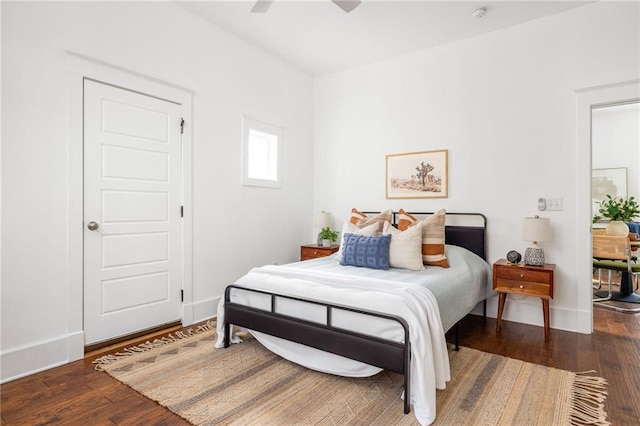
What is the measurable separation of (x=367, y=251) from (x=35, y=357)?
102 inches

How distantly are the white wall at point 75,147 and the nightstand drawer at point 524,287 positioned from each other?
2.52 metres

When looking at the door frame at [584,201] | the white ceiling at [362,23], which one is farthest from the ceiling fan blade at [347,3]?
the door frame at [584,201]

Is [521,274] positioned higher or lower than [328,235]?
lower

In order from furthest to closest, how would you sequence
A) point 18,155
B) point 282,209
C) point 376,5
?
point 282,209
point 376,5
point 18,155

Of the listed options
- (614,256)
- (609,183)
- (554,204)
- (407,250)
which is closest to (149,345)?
(407,250)

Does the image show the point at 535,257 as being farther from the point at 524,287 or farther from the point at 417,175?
the point at 417,175

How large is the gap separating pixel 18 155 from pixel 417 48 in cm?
388

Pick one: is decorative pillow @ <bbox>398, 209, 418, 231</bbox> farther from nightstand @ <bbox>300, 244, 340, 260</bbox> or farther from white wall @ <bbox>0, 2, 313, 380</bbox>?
white wall @ <bbox>0, 2, 313, 380</bbox>

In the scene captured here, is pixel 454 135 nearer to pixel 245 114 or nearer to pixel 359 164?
pixel 359 164

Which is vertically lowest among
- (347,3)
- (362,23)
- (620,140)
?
(620,140)

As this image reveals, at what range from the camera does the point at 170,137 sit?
333cm

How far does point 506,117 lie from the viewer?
12.0 ft

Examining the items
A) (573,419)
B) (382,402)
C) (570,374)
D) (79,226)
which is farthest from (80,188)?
(570,374)

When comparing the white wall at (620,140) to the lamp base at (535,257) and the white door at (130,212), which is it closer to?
the lamp base at (535,257)
